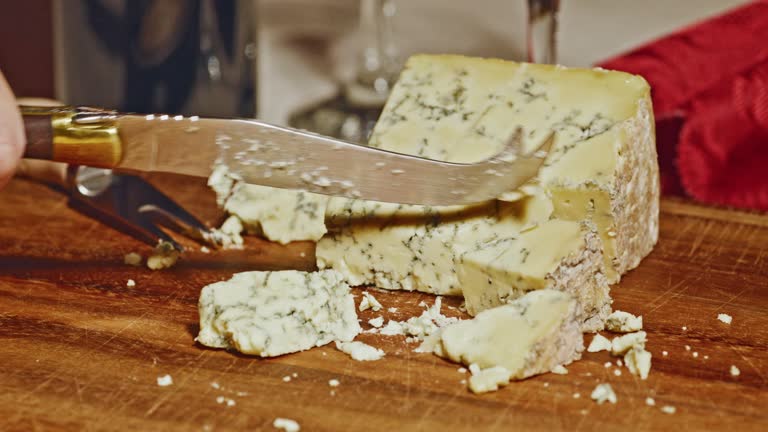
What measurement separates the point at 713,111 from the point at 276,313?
1.21m

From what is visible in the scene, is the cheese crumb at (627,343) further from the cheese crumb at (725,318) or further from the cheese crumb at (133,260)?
the cheese crumb at (133,260)

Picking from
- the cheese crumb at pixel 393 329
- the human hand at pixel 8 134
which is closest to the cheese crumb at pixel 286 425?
the cheese crumb at pixel 393 329

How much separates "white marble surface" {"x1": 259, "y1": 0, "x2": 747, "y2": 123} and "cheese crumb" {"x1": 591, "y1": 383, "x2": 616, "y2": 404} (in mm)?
1579

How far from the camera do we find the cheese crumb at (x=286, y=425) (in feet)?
3.94

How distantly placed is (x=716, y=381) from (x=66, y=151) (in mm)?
1025

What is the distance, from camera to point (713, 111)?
213 cm

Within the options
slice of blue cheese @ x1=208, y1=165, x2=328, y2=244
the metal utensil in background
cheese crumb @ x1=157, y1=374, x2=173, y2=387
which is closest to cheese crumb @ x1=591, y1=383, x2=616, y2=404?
cheese crumb @ x1=157, y1=374, x2=173, y2=387

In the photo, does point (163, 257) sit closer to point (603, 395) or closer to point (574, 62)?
point (603, 395)

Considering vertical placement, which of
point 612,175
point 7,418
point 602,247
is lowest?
point 7,418

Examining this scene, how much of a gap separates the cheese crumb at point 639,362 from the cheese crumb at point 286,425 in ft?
1.59

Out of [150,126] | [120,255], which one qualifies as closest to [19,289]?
[120,255]

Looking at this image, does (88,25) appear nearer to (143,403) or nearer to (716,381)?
(143,403)

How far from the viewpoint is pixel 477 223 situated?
62.2 inches

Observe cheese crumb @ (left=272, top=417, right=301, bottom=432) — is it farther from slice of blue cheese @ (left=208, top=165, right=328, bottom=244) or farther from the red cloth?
the red cloth
